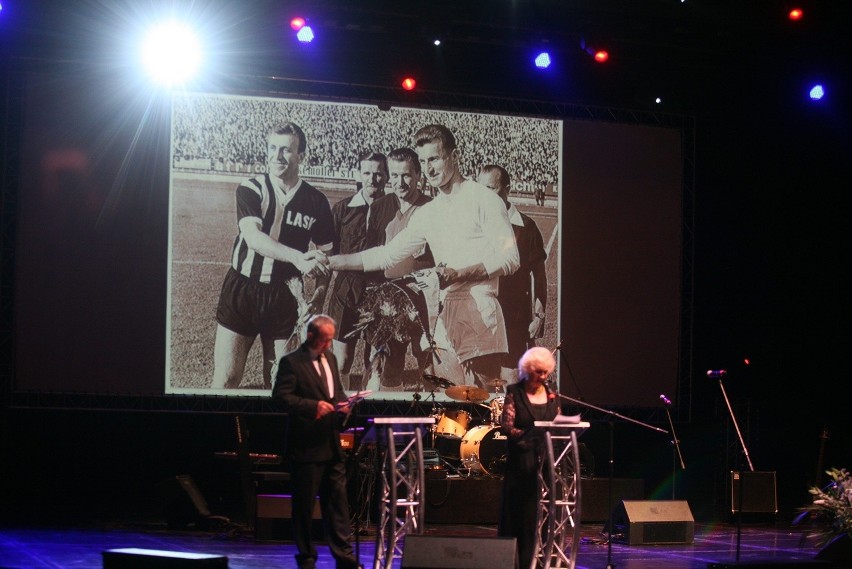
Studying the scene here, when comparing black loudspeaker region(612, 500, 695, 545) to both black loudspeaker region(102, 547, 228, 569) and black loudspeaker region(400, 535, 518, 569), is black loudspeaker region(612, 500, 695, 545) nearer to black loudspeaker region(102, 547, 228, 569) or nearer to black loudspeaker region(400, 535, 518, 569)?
black loudspeaker region(400, 535, 518, 569)

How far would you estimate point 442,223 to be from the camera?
34.9 ft

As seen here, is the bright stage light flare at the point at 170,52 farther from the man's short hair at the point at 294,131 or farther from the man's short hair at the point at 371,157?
the man's short hair at the point at 371,157

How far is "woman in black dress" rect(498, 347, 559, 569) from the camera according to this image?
20.3ft

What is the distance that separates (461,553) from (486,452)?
4408mm

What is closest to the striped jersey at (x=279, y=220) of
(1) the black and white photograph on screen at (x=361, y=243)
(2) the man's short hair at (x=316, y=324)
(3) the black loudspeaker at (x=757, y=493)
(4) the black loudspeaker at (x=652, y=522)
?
(1) the black and white photograph on screen at (x=361, y=243)

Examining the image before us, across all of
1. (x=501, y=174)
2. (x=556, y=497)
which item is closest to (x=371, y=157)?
(x=501, y=174)

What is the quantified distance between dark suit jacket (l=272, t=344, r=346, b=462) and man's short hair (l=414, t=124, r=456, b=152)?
16.1 ft

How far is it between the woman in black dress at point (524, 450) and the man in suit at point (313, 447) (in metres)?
0.99

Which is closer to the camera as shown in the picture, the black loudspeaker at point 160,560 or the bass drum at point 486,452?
the black loudspeaker at point 160,560

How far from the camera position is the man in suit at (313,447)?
19.9 feet

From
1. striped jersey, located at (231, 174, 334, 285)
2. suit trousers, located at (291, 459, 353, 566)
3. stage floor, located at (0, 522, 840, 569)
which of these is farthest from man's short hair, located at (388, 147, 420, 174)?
suit trousers, located at (291, 459, 353, 566)

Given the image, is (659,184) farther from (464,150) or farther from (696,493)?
(696,493)

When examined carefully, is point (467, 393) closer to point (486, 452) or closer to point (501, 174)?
point (486, 452)

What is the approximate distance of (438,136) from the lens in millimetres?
10734
